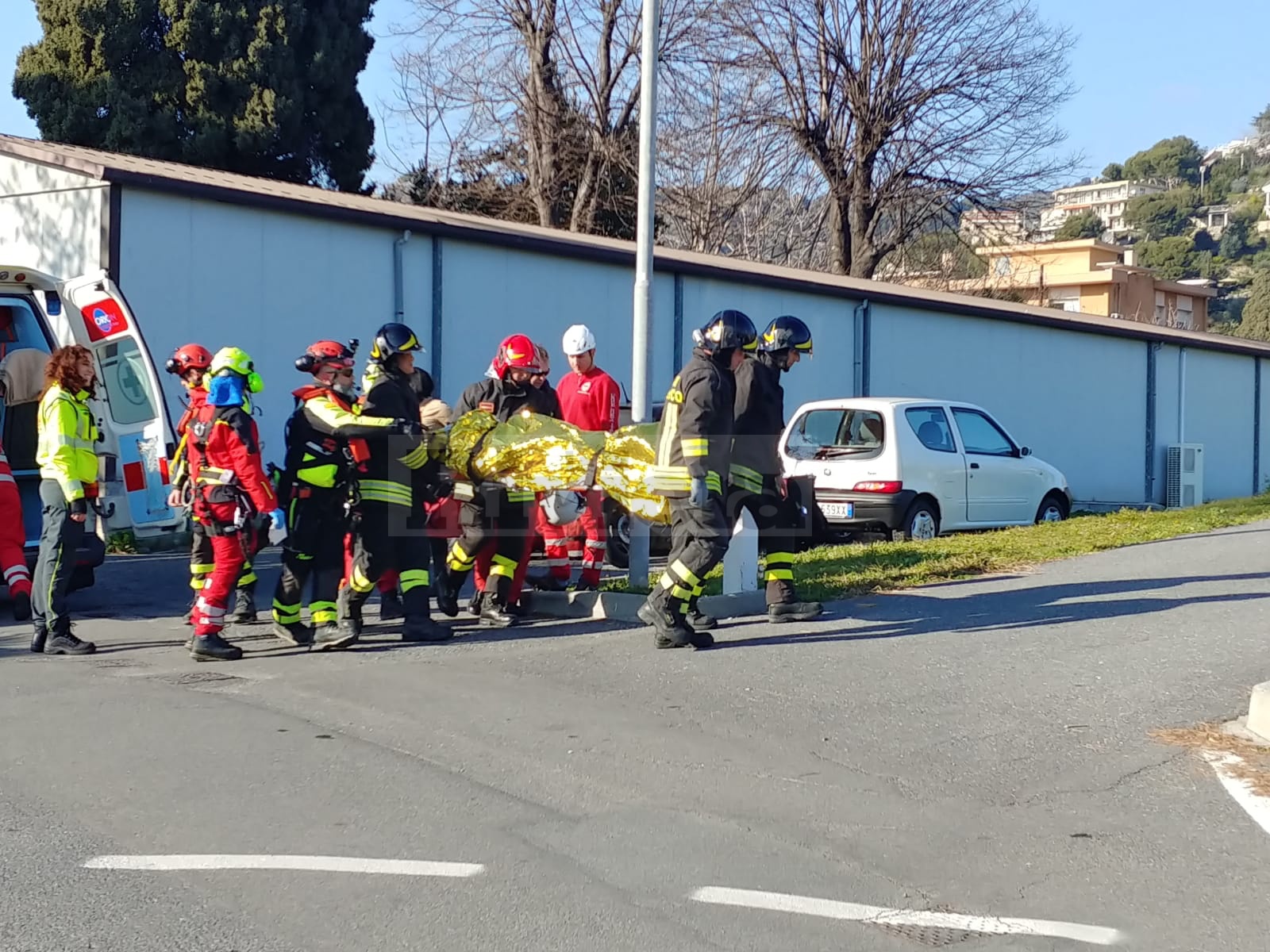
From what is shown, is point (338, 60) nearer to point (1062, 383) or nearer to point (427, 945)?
point (1062, 383)

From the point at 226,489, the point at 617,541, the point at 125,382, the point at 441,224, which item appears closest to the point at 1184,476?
the point at 441,224

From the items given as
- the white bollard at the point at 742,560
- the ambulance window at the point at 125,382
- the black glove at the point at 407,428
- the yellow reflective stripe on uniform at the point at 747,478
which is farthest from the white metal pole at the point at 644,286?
the ambulance window at the point at 125,382

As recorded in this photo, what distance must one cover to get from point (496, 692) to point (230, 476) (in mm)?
2147

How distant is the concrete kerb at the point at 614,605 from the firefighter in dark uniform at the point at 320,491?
170 cm

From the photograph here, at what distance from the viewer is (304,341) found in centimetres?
1588

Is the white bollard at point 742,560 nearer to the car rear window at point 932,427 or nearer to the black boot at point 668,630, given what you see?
the black boot at point 668,630

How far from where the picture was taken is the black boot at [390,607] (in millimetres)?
9607

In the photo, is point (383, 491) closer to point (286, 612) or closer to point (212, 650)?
point (286, 612)

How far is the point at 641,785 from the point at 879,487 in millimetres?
8338

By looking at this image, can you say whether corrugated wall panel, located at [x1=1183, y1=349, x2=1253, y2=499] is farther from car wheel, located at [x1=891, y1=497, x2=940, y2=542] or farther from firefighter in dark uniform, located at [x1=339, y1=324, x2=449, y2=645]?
firefighter in dark uniform, located at [x1=339, y1=324, x2=449, y2=645]

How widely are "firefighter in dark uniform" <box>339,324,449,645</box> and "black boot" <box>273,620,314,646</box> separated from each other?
0.28 metres

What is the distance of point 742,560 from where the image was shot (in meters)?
9.69

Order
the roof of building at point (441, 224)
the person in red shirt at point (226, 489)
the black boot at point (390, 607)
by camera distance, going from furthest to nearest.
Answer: the roof of building at point (441, 224)
the black boot at point (390, 607)
the person in red shirt at point (226, 489)

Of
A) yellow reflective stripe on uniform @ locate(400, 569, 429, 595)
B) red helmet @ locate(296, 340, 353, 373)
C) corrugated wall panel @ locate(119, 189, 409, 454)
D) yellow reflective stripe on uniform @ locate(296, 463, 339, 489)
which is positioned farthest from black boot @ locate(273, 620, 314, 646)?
corrugated wall panel @ locate(119, 189, 409, 454)
